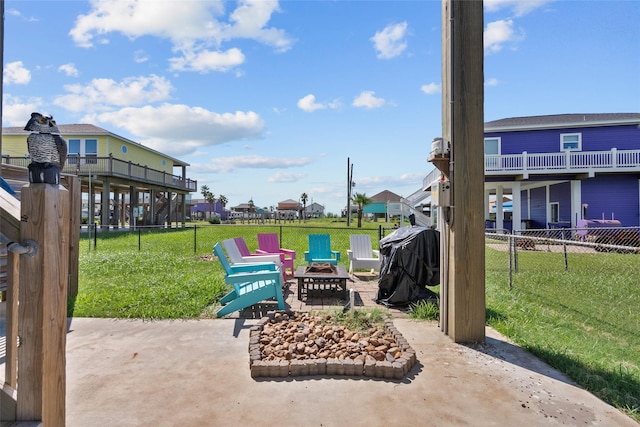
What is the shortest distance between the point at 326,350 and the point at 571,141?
730 inches

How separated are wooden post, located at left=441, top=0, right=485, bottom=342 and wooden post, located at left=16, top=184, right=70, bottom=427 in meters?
3.44

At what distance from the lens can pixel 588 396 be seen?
2.63 m

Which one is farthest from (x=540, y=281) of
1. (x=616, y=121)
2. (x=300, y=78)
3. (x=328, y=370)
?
(x=616, y=121)

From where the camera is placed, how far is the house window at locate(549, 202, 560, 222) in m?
17.9

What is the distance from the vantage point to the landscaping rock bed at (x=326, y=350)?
9.58ft

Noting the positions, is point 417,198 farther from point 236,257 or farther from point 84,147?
point 84,147

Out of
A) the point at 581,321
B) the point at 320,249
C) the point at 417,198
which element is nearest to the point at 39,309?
the point at 581,321

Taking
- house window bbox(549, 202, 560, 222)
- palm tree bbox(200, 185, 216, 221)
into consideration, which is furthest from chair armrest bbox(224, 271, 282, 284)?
palm tree bbox(200, 185, 216, 221)

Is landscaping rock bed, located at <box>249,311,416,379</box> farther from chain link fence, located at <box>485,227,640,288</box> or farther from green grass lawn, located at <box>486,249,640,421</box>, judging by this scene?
chain link fence, located at <box>485,227,640,288</box>

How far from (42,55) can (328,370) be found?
23.4 feet

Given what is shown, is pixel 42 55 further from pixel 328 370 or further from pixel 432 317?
pixel 432 317

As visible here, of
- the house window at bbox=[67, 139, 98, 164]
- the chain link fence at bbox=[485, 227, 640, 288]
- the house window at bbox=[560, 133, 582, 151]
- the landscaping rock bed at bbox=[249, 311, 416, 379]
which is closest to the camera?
the landscaping rock bed at bbox=[249, 311, 416, 379]

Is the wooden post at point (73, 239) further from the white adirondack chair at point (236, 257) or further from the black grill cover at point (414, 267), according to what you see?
the black grill cover at point (414, 267)

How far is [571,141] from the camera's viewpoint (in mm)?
16500
